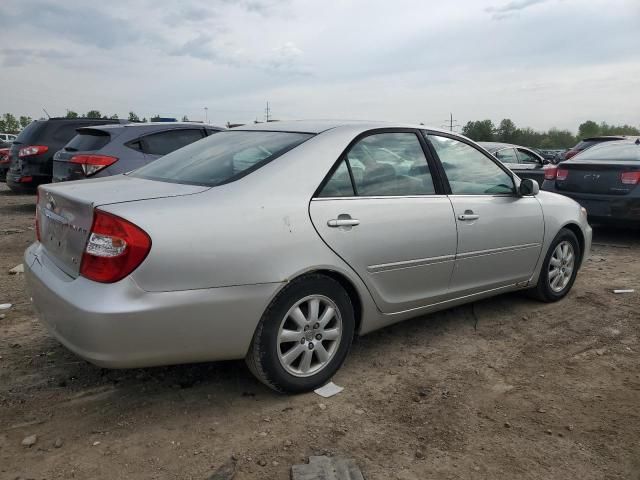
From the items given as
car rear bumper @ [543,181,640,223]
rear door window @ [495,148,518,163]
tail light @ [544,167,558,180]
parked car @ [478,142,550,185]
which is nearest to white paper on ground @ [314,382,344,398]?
car rear bumper @ [543,181,640,223]

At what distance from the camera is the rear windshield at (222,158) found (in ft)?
9.89

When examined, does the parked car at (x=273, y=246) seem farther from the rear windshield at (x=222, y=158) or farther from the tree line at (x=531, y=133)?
the tree line at (x=531, y=133)

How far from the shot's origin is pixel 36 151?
9.56 meters

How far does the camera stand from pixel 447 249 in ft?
11.9

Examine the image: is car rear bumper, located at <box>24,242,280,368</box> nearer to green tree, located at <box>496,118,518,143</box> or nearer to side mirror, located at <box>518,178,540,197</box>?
side mirror, located at <box>518,178,540,197</box>

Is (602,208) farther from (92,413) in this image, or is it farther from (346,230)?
(92,413)

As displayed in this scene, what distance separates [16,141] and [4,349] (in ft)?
25.2

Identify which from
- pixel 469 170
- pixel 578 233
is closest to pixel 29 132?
pixel 469 170

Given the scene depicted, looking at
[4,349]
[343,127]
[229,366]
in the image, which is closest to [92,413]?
[229,366]

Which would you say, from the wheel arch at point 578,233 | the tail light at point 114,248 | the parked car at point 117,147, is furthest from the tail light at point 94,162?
the wheel arch at point 578,233

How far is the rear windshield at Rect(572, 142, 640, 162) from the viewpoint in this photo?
23.9 feet

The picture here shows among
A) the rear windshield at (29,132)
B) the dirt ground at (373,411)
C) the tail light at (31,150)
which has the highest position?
the rear windshield at (29,132)

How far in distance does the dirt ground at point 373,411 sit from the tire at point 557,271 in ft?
1.88

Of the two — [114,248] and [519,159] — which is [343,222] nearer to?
[114,248]
